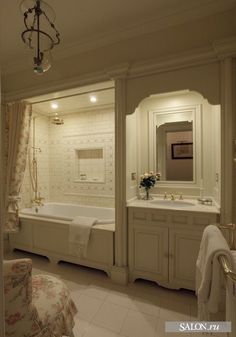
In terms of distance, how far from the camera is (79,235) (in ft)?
8.61

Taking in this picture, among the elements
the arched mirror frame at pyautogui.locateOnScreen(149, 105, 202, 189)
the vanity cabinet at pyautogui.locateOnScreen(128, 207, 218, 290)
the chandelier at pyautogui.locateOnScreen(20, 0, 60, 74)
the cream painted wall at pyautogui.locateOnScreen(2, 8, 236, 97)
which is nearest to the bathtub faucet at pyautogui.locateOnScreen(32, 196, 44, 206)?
Result: the cream painted wall at pyautogui.locateOnScreen(2, 8, 236, 97)

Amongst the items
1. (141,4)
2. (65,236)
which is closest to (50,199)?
(65,236)

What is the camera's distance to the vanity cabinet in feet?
6.83

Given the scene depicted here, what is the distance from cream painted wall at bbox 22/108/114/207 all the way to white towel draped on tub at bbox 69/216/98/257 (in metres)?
1.08

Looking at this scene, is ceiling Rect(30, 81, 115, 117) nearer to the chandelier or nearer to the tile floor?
the chandelier

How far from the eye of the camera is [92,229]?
256 cm

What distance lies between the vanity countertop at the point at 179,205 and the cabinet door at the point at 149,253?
256mm

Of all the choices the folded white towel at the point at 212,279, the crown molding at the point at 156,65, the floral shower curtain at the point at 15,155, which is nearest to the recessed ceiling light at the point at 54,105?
the floral shower curtain at the point at 15,155

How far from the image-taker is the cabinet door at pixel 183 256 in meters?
2.08

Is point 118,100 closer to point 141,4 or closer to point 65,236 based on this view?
point 141,4

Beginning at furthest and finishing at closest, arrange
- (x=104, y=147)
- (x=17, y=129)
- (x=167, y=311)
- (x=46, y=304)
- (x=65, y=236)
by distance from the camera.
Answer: (x=104, y=147)
(x=17, y=129)
(x=65, y=236)
(x=167, y=311)
(x=46, y=304)

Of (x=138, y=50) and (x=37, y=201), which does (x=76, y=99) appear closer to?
(x=138, y=50)

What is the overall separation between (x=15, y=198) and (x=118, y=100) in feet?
7.21

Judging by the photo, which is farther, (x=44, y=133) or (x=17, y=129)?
(x=44, y=133)
